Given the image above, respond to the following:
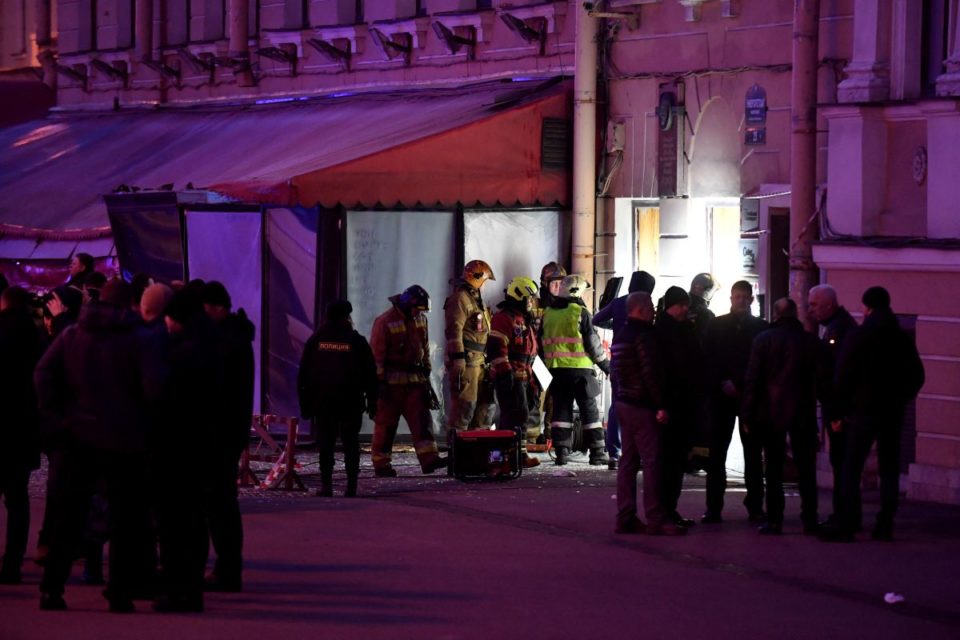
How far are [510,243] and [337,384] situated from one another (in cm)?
478

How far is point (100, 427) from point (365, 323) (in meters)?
9.51

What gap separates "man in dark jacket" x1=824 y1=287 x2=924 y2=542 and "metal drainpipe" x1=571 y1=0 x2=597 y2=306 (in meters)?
6.92

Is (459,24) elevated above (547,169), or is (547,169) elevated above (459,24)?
(459,24)

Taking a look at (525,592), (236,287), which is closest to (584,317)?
(236,287)

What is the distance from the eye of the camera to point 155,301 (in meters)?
11.9

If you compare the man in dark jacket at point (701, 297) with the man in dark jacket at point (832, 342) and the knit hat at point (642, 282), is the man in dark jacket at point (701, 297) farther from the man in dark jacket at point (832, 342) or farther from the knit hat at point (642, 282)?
the man in dark jacket at point (832, 342)

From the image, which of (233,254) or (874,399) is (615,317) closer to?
(874,399)

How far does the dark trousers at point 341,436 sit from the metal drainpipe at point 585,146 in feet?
15.9

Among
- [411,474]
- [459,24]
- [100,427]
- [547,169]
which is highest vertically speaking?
[459,24]

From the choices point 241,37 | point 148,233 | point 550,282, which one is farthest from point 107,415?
point 241,37

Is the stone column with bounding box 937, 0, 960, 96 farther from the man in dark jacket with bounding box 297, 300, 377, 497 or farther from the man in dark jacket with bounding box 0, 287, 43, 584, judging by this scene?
the man in dark jacket with bounding box 0, 287, 43, 584

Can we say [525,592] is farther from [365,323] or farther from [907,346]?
[365,323]

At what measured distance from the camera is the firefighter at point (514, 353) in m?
19.4

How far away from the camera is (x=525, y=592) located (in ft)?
40.1
